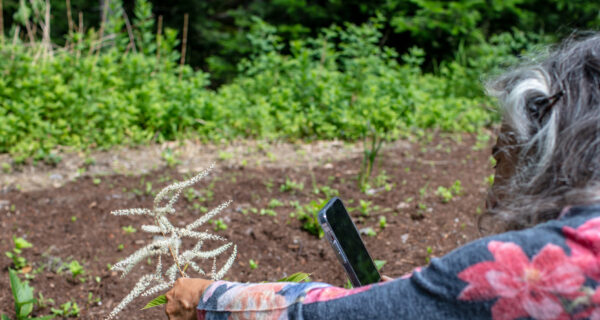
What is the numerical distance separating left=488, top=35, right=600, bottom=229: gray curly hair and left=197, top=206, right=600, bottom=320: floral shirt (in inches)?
3.3

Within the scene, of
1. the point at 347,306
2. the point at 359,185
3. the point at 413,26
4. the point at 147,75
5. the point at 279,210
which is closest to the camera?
the point at 347,306

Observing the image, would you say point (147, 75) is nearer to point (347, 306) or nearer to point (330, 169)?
point (330, 169)

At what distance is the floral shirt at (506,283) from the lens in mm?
892

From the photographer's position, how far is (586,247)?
0.90 metres

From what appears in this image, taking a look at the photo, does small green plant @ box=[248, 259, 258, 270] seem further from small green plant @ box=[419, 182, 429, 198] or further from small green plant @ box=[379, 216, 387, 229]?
small green plant @ box=[419, 182, 429, 198]

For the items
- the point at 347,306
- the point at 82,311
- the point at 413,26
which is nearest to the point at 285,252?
the point at 82,311

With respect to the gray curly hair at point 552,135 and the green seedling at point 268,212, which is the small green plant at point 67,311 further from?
the gray curly hair at point 552,135

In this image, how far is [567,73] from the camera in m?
1.09

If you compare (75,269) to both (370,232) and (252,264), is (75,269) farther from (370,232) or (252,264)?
(370,232)

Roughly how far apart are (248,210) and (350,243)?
2008 mm

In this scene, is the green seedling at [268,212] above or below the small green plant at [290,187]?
below

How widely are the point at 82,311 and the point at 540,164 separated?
2113 mm

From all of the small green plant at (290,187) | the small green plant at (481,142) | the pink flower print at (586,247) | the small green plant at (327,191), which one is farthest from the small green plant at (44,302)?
the small green plant at (481,142)

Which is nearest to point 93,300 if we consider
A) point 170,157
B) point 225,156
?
point 170,157
